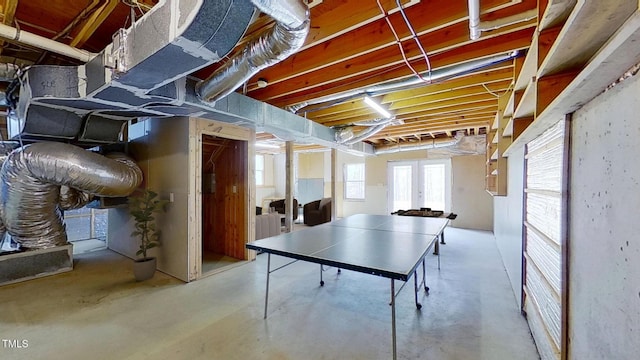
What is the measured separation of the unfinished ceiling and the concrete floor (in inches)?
91.1

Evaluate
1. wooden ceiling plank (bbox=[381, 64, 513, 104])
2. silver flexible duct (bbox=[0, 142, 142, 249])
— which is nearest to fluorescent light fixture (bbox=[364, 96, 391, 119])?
wooden ceiling plank (bbox=[381, 64, 513, 104])

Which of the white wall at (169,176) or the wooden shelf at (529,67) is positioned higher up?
the wooden shelf at (529,67)

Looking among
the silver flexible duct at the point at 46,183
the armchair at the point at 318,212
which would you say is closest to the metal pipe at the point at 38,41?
the silver flexible duct at the point at 46,183

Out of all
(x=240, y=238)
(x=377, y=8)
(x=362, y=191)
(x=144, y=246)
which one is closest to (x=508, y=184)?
(x=377, y=8)

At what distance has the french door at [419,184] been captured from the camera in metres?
7.40

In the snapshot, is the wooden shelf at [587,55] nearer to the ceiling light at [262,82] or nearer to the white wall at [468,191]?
the ceiling light at [262,82]

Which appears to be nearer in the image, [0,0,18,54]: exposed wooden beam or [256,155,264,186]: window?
[0,0,18,54]: exposed wooden beam

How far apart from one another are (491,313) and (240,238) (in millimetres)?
3349

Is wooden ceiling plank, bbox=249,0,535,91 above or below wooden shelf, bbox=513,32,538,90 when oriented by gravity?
above

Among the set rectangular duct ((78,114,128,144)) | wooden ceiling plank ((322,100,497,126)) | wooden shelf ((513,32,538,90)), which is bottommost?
rectangular duct ((78,114,128,144))

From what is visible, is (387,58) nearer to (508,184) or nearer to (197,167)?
(508,184)

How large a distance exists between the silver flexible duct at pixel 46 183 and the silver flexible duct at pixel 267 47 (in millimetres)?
1852

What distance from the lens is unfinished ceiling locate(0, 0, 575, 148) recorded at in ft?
6.26

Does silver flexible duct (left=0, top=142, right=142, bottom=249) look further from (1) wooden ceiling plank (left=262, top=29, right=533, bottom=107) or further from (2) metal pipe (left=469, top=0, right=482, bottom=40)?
(2) metal pipe (left=469, top=0, right=482, bottom=40)
